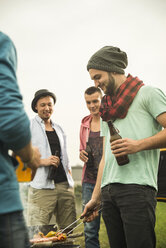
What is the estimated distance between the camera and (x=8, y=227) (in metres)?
1.22

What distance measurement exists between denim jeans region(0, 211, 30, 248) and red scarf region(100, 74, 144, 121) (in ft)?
4.23

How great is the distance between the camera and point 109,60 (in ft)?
8.25

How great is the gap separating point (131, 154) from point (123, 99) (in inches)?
17.2

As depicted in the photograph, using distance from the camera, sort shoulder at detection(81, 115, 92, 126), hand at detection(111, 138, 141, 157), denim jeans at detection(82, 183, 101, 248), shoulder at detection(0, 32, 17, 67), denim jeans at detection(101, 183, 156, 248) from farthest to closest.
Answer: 1. shoulder at detection(81, 115, 92, 126)
2. denim jeans at detection(82, 183, 101, 248)
3. hand at detection(111, 138, 141, 157)
4. denim jeans at detection(101, 183, 156, 248)
5. shoulder at detection(0, 32, 17, 67)

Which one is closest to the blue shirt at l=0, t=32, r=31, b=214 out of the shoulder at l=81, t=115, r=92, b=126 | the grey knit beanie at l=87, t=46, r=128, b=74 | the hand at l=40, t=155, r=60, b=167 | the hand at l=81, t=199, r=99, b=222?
the grey knit beanie at l=87, t=46, r=128, b=74

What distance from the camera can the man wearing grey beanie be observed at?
80.9 inches

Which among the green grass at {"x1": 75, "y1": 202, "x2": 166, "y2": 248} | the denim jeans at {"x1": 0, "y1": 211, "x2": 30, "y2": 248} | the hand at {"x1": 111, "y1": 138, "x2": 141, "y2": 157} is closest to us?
the denim jeans at {"x1": 0, "y1": 211, "x2": 30, "y2": 248}

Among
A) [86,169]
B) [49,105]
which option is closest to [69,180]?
[86,169]

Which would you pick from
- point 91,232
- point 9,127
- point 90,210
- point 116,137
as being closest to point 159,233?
point 91,232

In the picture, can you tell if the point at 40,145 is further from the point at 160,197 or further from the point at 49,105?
the point at 160,197

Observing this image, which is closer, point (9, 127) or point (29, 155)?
point (9, 127)

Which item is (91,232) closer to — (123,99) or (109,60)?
(123,99)

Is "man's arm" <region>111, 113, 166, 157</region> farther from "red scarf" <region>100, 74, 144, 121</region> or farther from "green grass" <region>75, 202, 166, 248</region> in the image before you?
"green grass" <region>75, 202, 166, 248</region>

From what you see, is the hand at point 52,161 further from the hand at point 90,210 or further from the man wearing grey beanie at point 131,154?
the man wearing grey beanie at point 131,154
